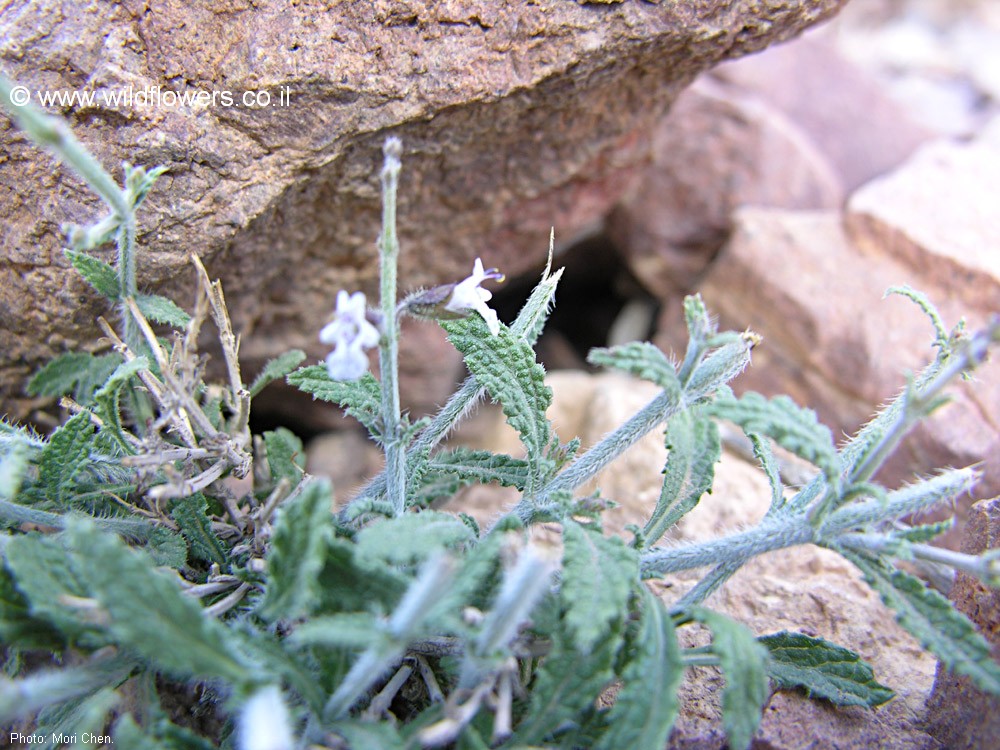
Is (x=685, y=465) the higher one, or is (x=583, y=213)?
(x=583, y=213)

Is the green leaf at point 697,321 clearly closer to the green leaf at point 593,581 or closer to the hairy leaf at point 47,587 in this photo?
the green leaf at point 593,581

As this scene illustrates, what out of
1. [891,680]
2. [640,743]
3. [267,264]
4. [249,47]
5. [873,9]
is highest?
[873,9]

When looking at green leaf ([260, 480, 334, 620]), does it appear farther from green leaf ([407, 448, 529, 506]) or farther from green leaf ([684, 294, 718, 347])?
green leaf ([684, 294, 718, 347])

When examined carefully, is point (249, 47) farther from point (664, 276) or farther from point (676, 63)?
point (664, 276)

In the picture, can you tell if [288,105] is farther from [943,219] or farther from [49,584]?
[943,219]

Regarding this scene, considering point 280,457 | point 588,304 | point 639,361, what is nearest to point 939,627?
point 639,361

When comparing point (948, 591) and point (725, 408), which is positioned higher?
point (725, 408)

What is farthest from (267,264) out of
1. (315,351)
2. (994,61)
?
(994,61)

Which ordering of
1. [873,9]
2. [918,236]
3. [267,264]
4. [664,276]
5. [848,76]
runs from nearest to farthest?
[267,264]
[918,236]
[664,276]
[848,76]
[873,9]
